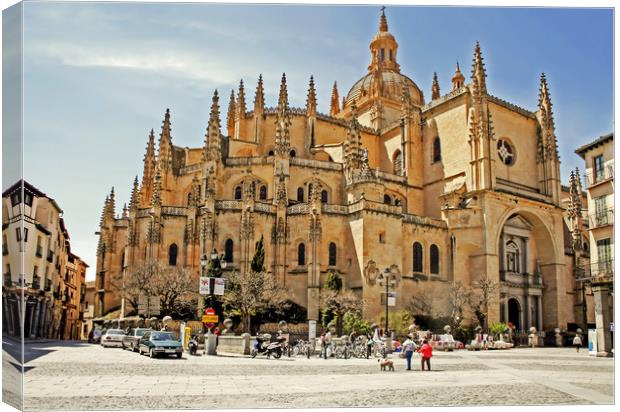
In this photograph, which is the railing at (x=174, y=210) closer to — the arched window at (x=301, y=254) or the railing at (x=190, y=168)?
the railing at (x=190, y=168)

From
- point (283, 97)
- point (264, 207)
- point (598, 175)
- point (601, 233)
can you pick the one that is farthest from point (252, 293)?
point (598, 175)

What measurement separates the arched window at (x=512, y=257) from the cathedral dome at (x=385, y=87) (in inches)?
848

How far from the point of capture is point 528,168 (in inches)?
2045

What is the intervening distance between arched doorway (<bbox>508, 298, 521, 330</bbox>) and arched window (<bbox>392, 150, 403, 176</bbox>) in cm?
1373

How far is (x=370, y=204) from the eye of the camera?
43188 millimetres

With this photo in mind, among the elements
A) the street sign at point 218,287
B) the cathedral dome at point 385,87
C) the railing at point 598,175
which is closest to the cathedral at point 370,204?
the cathedral dome at point 385,87

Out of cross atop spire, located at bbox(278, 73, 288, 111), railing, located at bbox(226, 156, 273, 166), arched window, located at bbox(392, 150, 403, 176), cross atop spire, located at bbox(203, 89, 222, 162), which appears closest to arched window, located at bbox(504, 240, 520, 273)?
arched window, located at bbox(392, 150, 403, 176)

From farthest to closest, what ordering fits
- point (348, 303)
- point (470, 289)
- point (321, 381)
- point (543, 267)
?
point (543, 267), point (470, 289), point (348, 303), point (321, 381)

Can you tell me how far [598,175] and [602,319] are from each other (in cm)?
640

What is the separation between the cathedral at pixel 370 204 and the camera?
4291 cm

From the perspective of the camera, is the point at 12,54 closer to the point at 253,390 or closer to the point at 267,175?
the point at 253,390

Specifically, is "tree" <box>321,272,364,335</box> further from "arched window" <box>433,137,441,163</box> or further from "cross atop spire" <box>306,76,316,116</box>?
"cross atop spire" <box>306,76,316,116</box>

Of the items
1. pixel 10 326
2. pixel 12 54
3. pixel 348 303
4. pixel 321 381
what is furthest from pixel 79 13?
pixel 348 303

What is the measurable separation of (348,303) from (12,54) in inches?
1112
